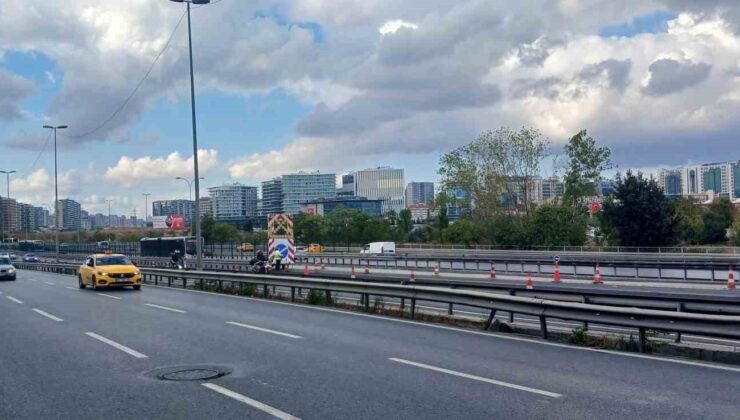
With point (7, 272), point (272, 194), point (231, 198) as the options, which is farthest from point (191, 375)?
point (231, 198)

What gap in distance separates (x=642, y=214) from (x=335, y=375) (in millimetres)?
55979

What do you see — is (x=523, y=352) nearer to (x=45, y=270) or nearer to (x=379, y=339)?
(x=379, y=339)

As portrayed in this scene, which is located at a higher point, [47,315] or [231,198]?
[231,198]

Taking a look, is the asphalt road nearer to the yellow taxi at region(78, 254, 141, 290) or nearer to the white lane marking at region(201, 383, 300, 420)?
the white lane marking at region(201, 383, 300, 420)

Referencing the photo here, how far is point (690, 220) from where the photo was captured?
78188 mm

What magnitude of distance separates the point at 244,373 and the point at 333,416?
3021 mm

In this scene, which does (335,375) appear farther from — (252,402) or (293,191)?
(293,191)

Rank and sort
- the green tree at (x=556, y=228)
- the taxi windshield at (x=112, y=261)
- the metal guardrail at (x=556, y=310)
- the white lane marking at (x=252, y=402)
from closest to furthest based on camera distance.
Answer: the white lane marking at (x=252, y=402), the metal guardrail at (x=556, y=310), the taxi windshield at (x=112, y=261), the green tree at (x=556, y=228)

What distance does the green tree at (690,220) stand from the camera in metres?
75.2

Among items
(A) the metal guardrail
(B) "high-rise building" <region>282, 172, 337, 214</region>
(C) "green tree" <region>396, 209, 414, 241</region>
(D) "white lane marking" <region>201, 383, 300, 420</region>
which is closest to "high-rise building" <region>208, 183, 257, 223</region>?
(B) "high-rise building" <region>282, 172, 337, 214</region>

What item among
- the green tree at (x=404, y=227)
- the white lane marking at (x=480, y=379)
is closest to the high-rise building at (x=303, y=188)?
the green tree at (x=404, y=227)

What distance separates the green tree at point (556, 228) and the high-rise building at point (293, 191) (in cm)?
6943

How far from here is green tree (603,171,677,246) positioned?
61.2 metres

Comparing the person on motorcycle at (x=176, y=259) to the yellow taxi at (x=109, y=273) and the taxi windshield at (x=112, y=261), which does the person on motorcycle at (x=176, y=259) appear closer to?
the taxi windshield at (x=112, y=261)
